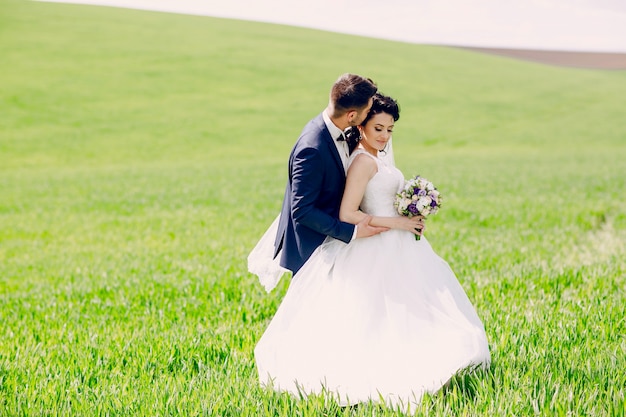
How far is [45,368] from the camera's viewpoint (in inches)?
218

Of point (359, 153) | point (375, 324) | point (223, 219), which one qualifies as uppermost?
point (359, 153)

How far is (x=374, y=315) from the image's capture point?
4.79m

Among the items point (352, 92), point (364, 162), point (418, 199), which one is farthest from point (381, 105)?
point (418, 199)

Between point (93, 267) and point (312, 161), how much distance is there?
7.61m

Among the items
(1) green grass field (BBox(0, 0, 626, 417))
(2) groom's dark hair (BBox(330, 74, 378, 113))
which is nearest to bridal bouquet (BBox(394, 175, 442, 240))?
(2) groom's dark hair (BBox(330, 74, 378, 113))

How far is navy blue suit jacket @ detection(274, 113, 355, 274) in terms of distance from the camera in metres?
4.73

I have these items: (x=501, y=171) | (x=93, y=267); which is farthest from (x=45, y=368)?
(x=501, y=171)

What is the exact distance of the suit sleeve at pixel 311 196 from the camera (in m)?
4.72

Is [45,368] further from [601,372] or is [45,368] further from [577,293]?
[577,293]

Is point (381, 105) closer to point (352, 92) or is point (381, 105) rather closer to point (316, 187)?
point (352, 92)

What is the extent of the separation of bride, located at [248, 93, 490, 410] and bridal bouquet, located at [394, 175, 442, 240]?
0.14 m

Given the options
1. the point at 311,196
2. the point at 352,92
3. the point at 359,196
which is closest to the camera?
the point at 352,92

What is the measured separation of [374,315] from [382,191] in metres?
0.96

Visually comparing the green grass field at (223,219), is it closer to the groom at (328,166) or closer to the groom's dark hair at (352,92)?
the groom at (328,166)
